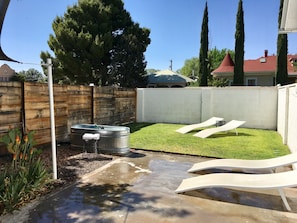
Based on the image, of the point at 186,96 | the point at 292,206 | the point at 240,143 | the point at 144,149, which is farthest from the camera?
the point at 186,96

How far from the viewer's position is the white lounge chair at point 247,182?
375cm

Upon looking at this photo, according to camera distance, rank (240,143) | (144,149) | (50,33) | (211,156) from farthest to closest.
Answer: (50,33)
(240,143)
(144,149)
(211,156)

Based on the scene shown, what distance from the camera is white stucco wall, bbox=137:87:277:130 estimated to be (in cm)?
1180

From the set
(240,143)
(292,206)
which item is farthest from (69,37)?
(292,206)

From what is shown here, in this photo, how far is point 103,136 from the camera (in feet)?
23.1

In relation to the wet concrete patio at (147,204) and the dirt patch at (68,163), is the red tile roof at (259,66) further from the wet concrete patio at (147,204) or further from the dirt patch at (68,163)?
the wet concrete patio at (147,204)

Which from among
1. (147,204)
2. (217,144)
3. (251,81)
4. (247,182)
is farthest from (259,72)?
(147,204)

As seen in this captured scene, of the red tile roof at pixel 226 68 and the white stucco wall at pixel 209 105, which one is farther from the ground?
the red tile roof at pixel 226 68

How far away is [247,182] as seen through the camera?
157 inches

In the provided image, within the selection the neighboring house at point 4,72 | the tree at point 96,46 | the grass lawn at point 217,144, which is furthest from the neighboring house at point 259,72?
the neighboring house at point 4,72

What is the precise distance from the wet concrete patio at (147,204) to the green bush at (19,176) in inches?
8.7

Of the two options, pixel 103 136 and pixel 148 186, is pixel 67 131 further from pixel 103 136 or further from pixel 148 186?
pixel 148 186

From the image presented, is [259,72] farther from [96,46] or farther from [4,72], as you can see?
[4,72]

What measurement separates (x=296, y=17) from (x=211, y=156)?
13.1 feet
